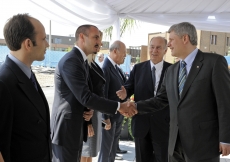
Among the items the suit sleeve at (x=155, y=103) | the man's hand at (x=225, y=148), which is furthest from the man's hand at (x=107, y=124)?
the man's hand at (x=225, y=148)

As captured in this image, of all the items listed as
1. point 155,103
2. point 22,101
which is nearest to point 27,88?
point 22,101

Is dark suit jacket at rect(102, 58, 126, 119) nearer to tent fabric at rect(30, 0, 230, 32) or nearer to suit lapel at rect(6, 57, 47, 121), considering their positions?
tent fabric at rect(30, 0, 230, 32)

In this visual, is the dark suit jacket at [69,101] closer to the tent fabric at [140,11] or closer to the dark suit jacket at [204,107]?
the dark suit jacket at [204,107]

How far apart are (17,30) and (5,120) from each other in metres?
0.53

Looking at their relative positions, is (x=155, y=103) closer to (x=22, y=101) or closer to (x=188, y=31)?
(x=188, y=31)

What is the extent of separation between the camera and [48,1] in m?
3.74

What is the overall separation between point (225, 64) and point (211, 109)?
403mm

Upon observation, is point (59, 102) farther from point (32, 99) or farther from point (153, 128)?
point (153, 128)

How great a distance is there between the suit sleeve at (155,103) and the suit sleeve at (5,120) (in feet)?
6.10

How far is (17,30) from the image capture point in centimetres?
150

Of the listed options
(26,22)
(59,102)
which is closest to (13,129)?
(26,22)

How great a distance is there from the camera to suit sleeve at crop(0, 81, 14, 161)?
131 centimetres

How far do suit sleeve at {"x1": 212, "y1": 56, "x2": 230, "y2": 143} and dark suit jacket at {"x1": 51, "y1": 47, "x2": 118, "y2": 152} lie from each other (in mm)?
1169

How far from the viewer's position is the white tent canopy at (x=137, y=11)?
160 inches
